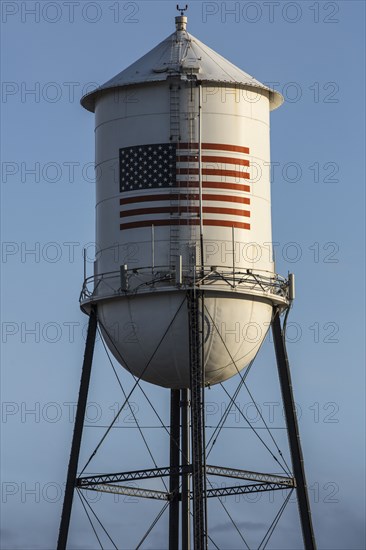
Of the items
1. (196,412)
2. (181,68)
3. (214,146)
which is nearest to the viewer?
(196,412)

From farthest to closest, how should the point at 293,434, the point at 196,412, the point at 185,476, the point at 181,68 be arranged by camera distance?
the point at 185,476 < the point at 293,434 < the point at 181,68 < the point at 196,412

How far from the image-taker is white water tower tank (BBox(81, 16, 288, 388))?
58.7m

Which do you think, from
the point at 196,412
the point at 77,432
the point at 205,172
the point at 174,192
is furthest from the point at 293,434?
the point at 205,172

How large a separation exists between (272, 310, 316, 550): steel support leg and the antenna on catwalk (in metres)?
0.04

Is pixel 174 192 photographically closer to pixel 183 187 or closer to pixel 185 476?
pixel 183 187

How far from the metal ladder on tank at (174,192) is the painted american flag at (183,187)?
3 centimetres

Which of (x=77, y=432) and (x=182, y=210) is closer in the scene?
(x=182, y=210)

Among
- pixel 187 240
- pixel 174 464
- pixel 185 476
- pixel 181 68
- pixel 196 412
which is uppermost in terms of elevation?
pixel 181 68

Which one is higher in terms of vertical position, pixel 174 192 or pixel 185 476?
pixel 174 192

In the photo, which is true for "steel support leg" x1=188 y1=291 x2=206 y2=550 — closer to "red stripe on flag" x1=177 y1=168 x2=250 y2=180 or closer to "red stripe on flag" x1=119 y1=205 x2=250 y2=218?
"red stripe on flag" x1=119 y1=205 x2=250 y2=218

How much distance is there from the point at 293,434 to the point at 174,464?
4.50 meters

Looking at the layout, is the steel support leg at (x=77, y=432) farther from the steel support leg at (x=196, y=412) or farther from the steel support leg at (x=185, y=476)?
the steel support leg at (x=196, y=412)

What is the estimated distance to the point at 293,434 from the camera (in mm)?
59969

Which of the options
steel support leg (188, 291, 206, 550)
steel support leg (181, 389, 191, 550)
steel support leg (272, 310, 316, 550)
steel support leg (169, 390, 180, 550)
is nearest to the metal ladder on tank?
steel support leg (188, 291, 206, 550)
